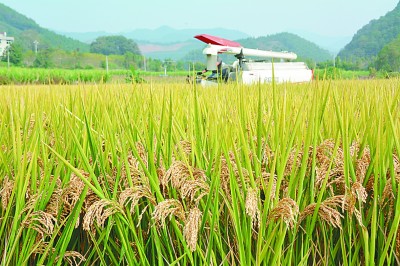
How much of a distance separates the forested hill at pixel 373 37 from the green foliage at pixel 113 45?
149ft

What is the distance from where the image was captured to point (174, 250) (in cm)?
92

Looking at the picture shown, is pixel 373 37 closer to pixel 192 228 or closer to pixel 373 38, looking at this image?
pixel 373 38

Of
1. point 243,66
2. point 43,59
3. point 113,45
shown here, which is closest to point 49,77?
point 243,66

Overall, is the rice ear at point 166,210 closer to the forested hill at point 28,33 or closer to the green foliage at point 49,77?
the green foliage at point 49,77

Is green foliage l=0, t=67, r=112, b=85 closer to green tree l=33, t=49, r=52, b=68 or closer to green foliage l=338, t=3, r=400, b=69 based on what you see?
green tree l=33, t=49, r=52, b=68

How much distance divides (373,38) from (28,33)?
289 ft

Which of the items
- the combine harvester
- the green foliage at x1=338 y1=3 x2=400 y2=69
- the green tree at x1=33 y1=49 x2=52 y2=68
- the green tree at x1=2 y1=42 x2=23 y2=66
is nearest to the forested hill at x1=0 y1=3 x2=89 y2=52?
the green tree at x1=33 y1=49 x2=52 y2=68

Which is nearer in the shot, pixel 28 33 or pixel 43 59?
pixel 43 59

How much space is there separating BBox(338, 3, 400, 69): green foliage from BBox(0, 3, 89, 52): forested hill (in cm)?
5814

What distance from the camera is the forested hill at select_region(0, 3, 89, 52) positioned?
107750 mm

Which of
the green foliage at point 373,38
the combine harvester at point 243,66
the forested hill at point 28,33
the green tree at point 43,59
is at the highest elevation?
the forested hill at point 28,33

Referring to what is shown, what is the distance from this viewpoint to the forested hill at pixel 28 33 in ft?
354

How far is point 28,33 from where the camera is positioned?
388 feet

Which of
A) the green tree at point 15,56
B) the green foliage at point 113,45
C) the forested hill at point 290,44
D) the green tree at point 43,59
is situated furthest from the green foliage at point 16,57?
the forested hill at point 290,44
